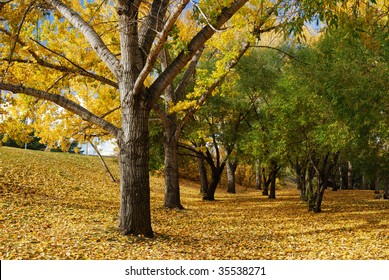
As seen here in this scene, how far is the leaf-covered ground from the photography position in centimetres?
686

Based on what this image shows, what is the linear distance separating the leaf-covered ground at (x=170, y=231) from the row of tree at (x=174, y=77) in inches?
38.0

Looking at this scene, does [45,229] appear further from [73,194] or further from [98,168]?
[98,168]

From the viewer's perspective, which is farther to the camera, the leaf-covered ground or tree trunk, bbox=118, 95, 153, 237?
tree trunk, bbox=118, 95, 153, 237

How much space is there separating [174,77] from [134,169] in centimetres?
215

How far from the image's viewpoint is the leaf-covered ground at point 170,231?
270 inches

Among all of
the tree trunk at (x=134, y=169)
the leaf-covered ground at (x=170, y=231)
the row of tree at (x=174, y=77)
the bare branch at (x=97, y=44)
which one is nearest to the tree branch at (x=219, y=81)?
the row of tree at (x=174, y=77)

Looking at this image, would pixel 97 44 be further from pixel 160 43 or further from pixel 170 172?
pixel 170 172

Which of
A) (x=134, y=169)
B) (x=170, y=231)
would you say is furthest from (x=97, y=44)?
(x=170, y=231)

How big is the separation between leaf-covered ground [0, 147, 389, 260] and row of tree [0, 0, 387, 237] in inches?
38.0

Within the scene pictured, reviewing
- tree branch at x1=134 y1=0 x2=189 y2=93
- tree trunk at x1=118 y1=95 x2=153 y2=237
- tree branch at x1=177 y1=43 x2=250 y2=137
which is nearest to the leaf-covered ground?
tree trunk at x1=118 y1=95 x2=153 y2=237

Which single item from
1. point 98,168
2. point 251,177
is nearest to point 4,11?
point 98,168

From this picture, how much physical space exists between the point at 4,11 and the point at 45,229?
533 cm

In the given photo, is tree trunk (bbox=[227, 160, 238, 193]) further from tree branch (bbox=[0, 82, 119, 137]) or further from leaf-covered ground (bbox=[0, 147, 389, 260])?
tree branch (bbox=[0, 82, 119, 137])
